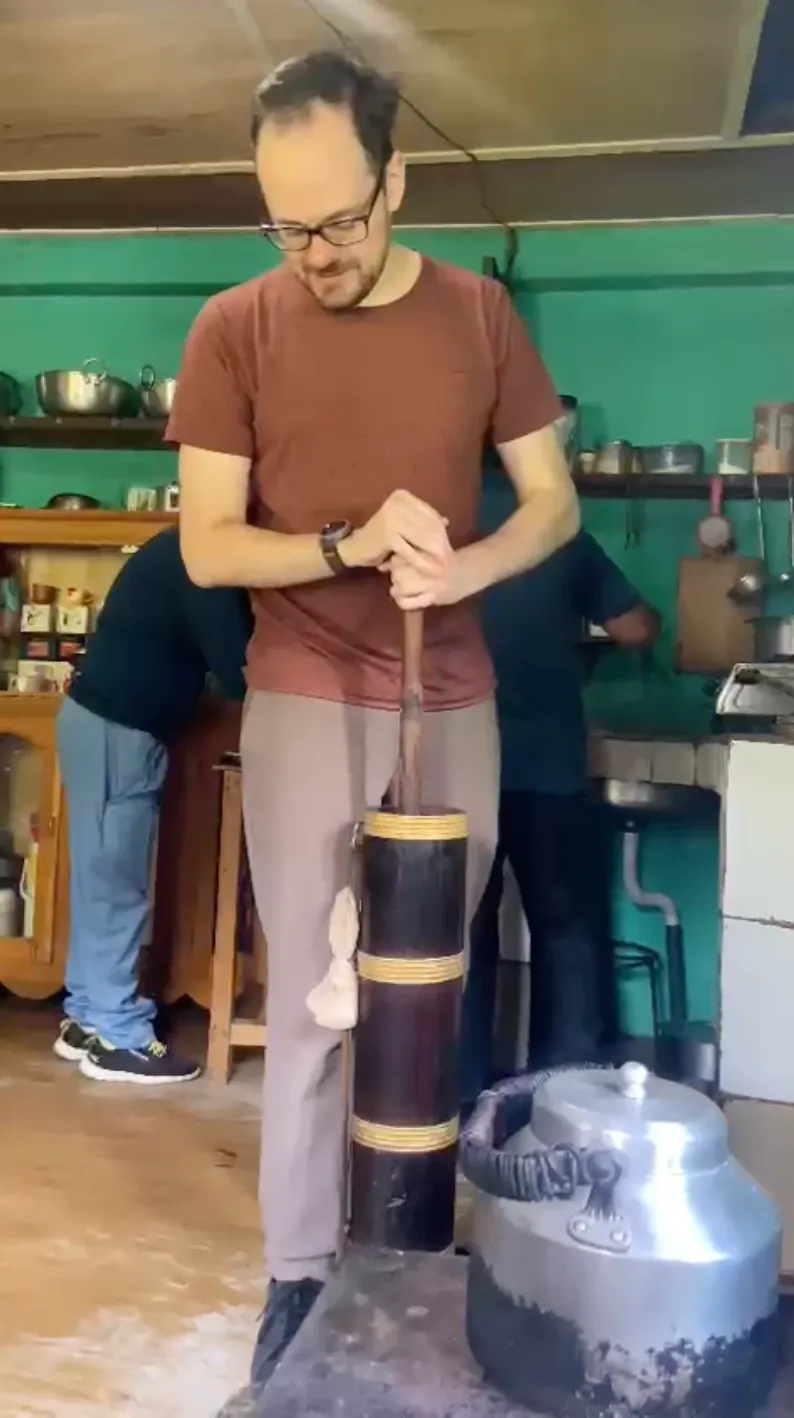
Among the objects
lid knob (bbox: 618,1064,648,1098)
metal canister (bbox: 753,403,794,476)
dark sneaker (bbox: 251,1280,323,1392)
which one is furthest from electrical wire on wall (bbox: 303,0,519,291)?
dark sneaker (bbox: 251,1280,323,1392)

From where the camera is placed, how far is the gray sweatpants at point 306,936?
4.73 ft

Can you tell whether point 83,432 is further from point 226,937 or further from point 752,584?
point 752,584

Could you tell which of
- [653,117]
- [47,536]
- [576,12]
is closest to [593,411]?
[653,117]

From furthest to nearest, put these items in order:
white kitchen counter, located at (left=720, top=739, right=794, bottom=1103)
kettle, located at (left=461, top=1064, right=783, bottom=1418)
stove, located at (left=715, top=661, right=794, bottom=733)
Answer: stove, located at (left=715, top=661, right=794, bottom=733) → white kitchen counter, located at (left=720, top=739, right=794, bottom=1103) → kettle, located at (left=461, top=1064, right=783, bottom=1418)

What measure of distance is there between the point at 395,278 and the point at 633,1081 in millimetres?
895

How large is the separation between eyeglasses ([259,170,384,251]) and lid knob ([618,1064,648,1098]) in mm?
857

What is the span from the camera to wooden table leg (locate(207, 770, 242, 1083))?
2.78 m

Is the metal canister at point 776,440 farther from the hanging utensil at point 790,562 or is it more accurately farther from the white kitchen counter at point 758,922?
the white kitchen counter at point 758,922

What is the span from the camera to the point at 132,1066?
2.76 meters

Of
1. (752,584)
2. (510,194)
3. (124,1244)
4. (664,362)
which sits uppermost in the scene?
(510,194)

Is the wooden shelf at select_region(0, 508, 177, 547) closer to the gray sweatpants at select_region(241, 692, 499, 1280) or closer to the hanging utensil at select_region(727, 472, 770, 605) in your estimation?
the hanging utensil at select_region(727, 472, 770, 605)

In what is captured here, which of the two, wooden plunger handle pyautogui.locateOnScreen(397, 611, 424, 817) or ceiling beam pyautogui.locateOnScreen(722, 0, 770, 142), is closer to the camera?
wooden plunger handle pyautogui.locateOnScreen(397, 611, 424, 817)

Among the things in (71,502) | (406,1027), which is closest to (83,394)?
(71,502)

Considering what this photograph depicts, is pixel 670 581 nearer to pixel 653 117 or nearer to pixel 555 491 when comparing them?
pixel 653 117
